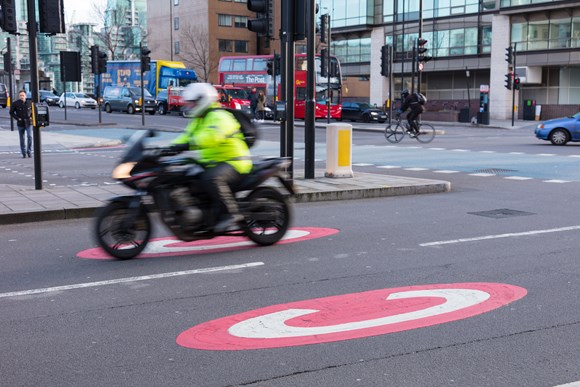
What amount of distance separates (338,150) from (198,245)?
6154 millimetres

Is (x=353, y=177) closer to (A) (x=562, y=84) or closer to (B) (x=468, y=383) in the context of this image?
(B) (x=468, y=383)

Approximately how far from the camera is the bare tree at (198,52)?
84688 mm

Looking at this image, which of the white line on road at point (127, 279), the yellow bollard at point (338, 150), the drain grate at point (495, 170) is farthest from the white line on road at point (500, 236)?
the drain grate at point (495, 170)

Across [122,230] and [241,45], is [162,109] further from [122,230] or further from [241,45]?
[122,230]

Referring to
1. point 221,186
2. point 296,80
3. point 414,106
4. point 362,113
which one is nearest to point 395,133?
point 414,106

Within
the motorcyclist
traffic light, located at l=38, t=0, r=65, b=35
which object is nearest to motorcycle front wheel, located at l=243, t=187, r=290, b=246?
the motorcyclist

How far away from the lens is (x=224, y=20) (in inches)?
3410

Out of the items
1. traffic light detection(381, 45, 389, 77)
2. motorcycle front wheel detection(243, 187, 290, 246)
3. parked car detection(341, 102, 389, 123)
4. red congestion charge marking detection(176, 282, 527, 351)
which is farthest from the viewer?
parked car detection(341, 102, 389, 123)

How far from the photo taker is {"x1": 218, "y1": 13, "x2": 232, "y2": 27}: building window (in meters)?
86.0

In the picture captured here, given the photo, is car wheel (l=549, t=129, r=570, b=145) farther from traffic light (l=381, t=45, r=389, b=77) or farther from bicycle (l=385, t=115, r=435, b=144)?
traffic light (l=381, t=45, r=389, b=77)

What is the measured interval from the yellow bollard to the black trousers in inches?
253

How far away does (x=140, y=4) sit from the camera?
166 meters

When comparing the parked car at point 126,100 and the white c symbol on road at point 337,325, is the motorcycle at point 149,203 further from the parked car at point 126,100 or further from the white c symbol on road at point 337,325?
the parked car at point 126,100

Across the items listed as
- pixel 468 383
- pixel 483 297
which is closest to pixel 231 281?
pixel 483 297
